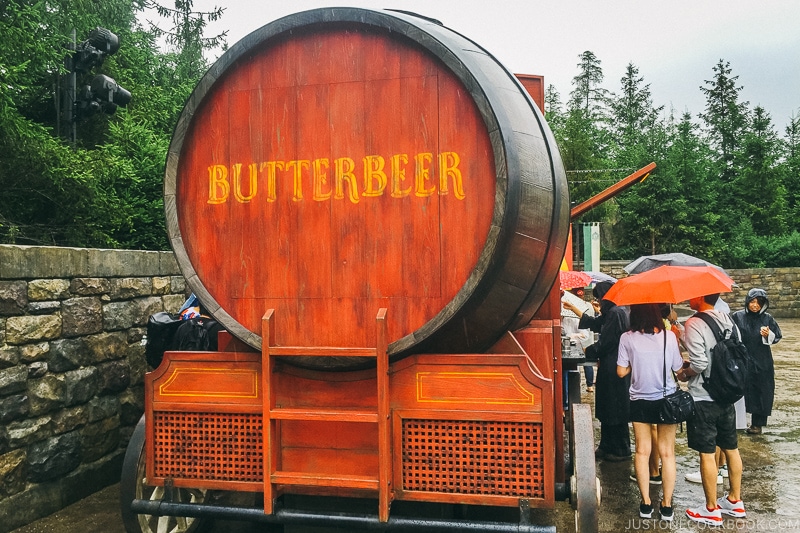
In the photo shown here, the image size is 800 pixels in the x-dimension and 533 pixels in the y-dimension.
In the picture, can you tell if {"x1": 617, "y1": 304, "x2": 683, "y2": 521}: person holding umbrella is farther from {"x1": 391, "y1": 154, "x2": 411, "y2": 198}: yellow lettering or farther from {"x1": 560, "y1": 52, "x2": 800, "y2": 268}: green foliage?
{"x1": 560, "y1": 52, "x2": 800, "y2": 268}: green foliage

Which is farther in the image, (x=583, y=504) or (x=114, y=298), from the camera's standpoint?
(x=114, y=298)

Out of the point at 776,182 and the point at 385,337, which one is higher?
the point at 776,182

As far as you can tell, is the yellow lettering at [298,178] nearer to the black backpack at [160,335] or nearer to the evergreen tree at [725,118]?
the black backpack at [160,335]

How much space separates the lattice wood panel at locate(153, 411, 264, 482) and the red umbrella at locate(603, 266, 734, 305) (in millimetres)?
2583

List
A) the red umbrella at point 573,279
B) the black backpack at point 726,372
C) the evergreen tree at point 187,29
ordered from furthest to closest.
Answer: the evergreen tree at point 187,29, the red umbrella at point 573,279, the black backpack at point 726,372

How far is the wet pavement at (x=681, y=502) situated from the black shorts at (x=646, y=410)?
69 centimetres

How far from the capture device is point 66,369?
4605 millimetres

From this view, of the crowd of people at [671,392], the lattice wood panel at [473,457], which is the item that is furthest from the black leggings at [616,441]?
the lattice wood panel at [473,457]

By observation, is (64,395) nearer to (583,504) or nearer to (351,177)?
(351,177)

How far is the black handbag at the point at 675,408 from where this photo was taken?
4383mm

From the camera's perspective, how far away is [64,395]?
15.0 feet

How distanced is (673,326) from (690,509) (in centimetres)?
165

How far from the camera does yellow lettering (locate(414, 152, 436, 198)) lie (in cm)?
277

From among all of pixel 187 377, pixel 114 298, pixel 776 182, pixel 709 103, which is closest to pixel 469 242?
pixel 187 377
